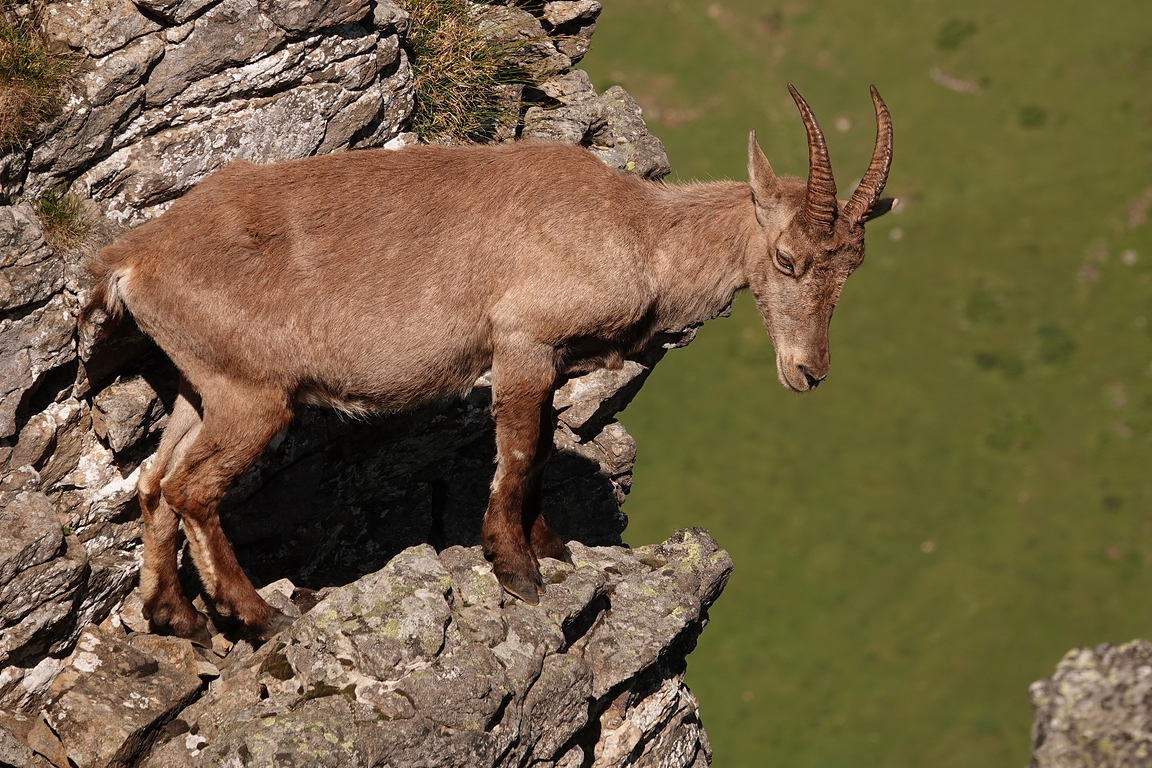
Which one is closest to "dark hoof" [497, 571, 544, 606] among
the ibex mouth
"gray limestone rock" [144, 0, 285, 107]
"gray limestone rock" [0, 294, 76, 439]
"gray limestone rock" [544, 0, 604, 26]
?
the ibex mouth

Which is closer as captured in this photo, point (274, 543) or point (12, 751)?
point (12, 751)

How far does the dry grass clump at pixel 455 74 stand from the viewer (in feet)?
41.9

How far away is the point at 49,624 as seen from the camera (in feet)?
31.0

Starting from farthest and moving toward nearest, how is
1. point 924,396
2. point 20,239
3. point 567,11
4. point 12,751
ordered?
point 924,396
point 567,11
point 20,239
point 12,751

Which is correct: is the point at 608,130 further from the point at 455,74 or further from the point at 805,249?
the point at 805,249

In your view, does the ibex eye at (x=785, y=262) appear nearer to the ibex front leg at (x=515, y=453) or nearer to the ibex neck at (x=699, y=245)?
the ibex neck at (x=699, y=245)

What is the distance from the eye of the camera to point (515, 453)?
33.1ft

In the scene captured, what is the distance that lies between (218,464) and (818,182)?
5472mm

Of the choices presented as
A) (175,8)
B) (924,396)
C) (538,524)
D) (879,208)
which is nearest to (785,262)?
(879,208)

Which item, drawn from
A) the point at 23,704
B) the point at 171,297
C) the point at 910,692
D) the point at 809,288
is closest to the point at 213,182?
the point at 171,297

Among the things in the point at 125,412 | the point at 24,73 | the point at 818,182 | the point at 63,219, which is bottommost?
the point at 125,412

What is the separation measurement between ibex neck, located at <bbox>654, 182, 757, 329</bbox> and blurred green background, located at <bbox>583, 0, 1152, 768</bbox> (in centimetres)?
2281

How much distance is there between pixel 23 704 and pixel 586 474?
20.4 feet

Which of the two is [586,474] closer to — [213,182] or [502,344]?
[502,344]
